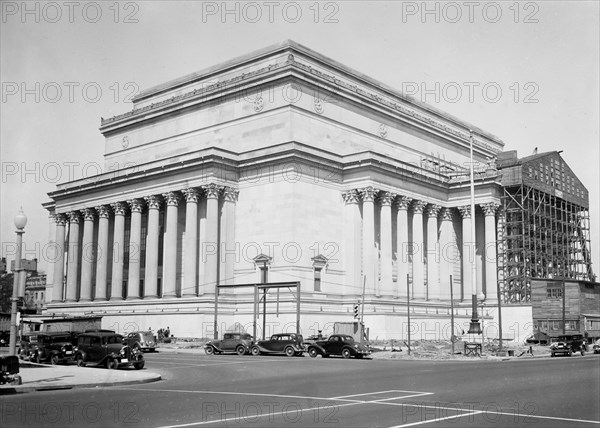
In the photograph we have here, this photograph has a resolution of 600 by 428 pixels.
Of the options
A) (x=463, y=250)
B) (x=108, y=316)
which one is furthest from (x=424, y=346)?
(x=108, y=316)

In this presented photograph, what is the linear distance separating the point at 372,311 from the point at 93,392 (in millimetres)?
42877

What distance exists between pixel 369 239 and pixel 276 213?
9.23m

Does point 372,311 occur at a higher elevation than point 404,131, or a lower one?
lower

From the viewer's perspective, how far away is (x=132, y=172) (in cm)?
7294

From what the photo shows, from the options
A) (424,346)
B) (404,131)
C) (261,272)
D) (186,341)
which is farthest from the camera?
(404,131)

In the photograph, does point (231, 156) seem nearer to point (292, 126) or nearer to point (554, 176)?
point (292, 126)

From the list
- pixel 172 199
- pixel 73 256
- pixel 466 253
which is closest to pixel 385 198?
pixel 466 253

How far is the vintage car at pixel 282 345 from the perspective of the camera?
46.7 meters

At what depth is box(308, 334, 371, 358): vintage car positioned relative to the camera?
148ft

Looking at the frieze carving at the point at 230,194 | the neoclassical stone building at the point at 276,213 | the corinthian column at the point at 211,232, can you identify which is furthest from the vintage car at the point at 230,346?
the frieze carving at the point at 230,194

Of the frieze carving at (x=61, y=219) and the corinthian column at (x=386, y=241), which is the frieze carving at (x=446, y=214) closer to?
the corinthian column at (x=386, y=241)

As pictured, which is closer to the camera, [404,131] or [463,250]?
[463,250]

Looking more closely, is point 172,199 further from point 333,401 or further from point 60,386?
point 333,401

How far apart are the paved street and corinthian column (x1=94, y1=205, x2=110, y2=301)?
4798 cm
